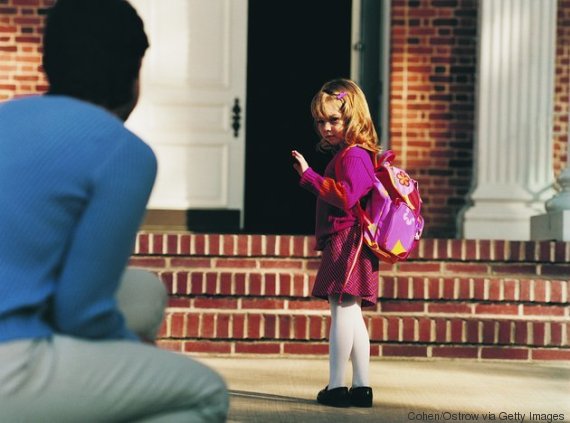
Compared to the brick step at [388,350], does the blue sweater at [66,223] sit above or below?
above

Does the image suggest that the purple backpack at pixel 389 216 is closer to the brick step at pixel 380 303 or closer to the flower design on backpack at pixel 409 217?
the flower design on backpack at pixel 409 217

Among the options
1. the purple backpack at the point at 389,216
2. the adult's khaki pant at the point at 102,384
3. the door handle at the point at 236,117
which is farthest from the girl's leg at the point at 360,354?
the door handle at the point at 236,117

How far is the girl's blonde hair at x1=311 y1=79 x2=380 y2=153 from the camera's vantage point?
15.0 ft

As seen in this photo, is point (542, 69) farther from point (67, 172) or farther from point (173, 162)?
point (67, 172)

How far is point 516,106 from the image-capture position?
803 centimetres

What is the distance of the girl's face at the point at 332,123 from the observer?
460cm

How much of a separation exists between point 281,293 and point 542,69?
280cm

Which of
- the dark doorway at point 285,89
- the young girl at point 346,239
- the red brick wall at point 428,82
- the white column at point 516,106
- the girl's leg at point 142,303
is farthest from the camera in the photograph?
the dark doorway at point 285,89

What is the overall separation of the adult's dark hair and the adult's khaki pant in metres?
0.45

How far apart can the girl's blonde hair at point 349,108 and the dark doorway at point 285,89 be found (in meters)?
5.92

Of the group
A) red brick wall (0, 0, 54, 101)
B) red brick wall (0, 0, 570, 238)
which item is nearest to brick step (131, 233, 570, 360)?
red brick wall (0, 0, 570, 238)

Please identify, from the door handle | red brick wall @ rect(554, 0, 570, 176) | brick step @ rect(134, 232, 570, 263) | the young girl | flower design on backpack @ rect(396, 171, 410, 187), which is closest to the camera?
the young girl

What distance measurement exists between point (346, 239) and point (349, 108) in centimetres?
55

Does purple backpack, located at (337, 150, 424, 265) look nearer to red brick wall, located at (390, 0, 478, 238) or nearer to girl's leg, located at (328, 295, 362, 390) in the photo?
girl's leg, located at (328, 295, 362, 390)
